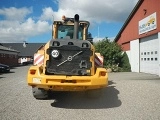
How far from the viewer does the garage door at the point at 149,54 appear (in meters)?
18.9

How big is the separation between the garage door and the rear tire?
40.2 ft

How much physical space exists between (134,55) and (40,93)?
16.7m

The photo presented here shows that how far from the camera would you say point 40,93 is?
8.55m

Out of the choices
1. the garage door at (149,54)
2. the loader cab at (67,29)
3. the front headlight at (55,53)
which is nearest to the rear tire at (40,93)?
the front headlight at (55,53)

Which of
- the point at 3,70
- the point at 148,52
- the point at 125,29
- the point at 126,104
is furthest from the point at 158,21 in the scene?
the point at 3,70

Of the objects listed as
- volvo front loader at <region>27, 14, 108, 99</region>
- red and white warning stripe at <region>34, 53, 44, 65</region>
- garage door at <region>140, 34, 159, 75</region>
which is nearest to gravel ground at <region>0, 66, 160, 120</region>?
volvo front loader at <region>27, 14, 108, 99</region>

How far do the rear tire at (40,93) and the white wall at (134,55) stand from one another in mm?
15651

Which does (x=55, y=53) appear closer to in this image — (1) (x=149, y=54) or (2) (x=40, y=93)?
(2) (x=40, y=93)

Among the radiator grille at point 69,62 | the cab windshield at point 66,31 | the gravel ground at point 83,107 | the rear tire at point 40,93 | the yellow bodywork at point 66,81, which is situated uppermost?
the cab windshield at point 66,31

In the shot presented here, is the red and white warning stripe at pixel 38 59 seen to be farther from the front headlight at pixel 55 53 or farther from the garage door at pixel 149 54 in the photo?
the garage door at pixel 149 54

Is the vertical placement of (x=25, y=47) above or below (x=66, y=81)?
above

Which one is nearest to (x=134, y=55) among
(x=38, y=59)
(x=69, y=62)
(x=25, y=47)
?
(x=38, y=59)

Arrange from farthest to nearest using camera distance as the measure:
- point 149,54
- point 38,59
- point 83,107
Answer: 1. point 149,54
2. point 38,59
3. point 83,107

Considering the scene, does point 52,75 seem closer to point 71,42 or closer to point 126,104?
point 71,42
